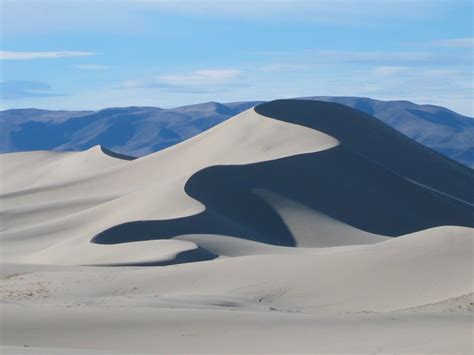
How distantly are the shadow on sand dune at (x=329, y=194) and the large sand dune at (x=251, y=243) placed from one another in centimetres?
10

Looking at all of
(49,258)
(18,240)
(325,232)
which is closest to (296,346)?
(49,258)

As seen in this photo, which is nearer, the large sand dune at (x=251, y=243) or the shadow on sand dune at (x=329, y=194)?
the large sand dune at (x=251, y=243)

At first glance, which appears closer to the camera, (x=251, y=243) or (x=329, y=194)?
(x=251, y=243)

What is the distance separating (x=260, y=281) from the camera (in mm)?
21547

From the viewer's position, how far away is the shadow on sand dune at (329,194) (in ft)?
117

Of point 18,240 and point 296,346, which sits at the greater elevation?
point 296,346

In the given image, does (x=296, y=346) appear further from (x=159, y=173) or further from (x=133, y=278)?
(x=159, y=173)

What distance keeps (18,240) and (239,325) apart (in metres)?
26.0

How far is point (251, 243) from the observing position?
31500 millimetres

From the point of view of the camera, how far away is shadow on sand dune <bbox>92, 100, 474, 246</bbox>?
35688 millimetres

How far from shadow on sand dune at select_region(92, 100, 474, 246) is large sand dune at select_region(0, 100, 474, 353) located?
100mm

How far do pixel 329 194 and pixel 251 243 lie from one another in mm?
10277

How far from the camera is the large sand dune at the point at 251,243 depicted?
47.0 ft

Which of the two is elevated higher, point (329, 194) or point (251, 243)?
point (329, 194)
